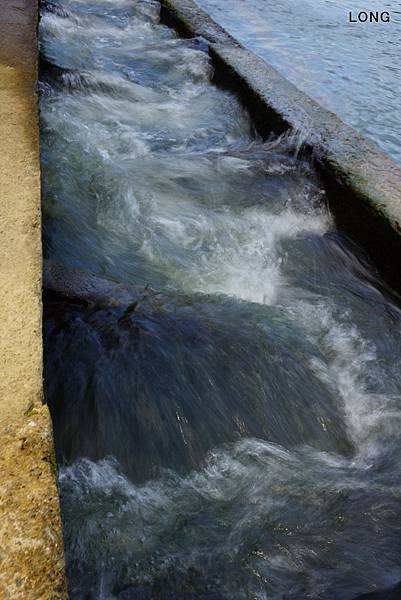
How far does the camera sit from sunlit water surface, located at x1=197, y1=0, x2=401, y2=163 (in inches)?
273

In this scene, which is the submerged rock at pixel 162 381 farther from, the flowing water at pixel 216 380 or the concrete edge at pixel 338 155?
the concrete edge at pixel 338 155

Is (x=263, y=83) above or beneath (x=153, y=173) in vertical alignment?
above

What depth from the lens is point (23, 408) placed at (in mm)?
1619

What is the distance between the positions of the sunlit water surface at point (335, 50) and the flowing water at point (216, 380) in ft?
8.68

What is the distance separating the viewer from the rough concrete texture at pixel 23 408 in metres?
1.27

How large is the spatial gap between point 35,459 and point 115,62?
6490 millimetres

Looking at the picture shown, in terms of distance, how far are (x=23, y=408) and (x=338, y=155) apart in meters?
3.46

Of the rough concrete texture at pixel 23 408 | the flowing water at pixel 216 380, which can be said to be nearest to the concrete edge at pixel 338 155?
the flowing water at pixel 216 380

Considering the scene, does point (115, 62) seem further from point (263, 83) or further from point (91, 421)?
point (91, 421)

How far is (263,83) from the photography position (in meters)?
5.68

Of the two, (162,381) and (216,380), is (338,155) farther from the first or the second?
(162,381)

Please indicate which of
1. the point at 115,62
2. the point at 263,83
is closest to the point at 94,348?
the point at 263,83

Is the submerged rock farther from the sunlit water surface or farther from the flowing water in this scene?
the sunlit water surface

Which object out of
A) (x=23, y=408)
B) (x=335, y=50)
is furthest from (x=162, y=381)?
(x=335, y=50)
